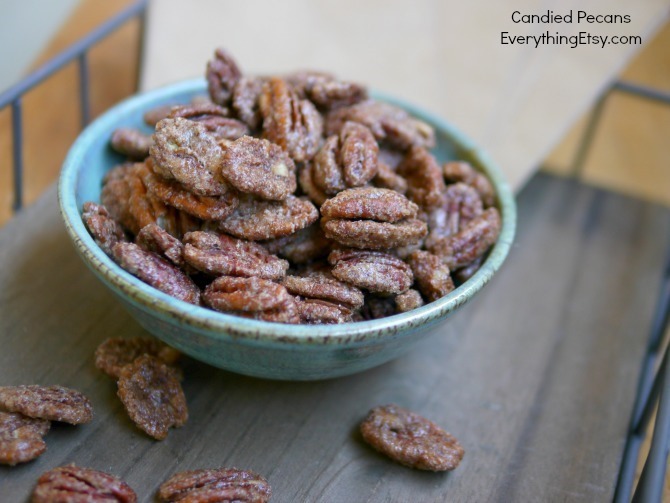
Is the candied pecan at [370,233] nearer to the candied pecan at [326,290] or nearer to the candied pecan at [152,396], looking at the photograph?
the candied pecan at [326,290]

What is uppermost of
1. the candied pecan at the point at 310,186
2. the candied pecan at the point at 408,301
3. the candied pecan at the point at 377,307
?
the candied pecan at the point at 310,186

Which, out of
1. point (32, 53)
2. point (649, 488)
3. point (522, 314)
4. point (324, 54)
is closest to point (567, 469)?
point (649, 488)

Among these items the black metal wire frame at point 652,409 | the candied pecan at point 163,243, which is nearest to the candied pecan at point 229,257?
the candied pecan at point 163,243

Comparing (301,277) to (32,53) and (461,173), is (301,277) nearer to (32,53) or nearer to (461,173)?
(461,173)

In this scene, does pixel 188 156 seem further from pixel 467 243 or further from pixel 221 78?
pixel 467 243

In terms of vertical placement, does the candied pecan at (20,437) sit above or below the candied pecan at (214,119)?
below

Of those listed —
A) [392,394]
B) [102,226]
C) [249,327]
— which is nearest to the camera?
[249,327]

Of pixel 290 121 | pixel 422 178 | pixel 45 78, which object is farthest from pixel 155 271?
pixel 45 78
